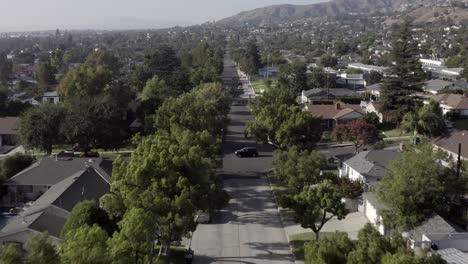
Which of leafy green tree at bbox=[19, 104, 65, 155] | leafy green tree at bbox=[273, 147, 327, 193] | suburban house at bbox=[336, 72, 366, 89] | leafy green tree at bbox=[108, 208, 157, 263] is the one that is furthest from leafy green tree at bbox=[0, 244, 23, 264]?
suburban house at bbox=[336, 72, 366, 89]

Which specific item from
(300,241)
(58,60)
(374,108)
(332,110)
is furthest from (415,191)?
(58,60)

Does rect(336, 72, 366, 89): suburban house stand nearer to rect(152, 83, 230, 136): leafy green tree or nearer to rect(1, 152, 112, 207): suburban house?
rect(152, 83, 230, 136): leafy green tree

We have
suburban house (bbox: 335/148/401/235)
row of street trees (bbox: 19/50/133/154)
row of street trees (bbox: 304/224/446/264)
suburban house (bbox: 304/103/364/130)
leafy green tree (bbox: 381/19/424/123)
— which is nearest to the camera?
row of street trees (bbox: 304/224/446/264)

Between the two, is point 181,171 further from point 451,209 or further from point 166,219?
point 451,209

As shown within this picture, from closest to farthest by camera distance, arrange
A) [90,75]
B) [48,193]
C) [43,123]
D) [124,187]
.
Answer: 1. [124,187]
2. [48,193]
3. [43,123]
4. [90,75]

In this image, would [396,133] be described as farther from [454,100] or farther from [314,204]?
[314,204]

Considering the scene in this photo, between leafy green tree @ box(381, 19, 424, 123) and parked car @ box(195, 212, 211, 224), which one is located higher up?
leafy green tree @ box(381, 19, 424, 123)

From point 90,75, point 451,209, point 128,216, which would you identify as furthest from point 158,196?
point 90,75
